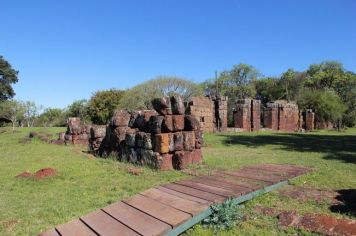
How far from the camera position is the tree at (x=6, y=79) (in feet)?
148

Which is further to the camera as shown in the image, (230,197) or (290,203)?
(290,203)

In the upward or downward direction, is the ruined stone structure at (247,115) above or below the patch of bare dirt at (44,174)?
above

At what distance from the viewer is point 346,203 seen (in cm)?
502

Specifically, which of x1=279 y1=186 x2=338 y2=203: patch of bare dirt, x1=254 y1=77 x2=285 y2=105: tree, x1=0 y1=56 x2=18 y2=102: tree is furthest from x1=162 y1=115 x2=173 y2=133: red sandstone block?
x1=254 y1=77 x2=285 y2=105: tree

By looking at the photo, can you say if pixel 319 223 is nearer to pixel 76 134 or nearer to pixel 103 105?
pixel 76 134

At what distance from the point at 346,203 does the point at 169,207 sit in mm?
2753

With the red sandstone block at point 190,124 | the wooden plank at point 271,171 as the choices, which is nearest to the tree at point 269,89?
the red sandstone block at point 190,124

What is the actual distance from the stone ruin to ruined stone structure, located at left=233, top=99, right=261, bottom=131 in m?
15.9

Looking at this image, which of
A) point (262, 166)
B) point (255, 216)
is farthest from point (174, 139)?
point (255, 216)

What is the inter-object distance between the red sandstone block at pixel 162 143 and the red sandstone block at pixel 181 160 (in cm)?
31

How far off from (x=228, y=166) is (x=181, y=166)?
117cm

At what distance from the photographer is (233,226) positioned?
4.25 metres

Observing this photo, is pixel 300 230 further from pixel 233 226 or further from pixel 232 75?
pixel 232 75

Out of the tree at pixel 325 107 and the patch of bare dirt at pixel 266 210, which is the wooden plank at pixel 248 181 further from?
the tree at pixel 325 107
